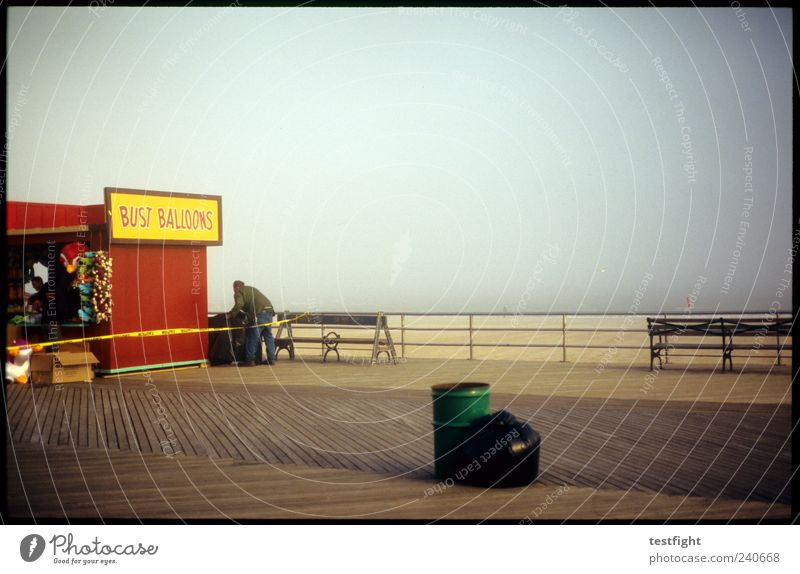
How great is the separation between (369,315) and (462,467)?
1189 centimetres

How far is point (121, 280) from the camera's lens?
16.1m

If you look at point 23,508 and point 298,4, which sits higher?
point 298,4

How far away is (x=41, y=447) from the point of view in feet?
29.5

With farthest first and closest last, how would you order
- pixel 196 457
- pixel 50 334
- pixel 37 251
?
1. pixel 37 251
2. pixel 50 334
3. pixel 196 457

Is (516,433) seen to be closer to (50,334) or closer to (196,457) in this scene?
(196,457)

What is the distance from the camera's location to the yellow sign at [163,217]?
15.9 meters

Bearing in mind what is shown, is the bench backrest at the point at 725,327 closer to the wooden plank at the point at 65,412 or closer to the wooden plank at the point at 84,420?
the wooden plank at the point at 84,420

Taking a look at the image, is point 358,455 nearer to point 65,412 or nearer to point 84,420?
point 84,420

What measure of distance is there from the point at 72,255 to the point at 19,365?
2.20 metres

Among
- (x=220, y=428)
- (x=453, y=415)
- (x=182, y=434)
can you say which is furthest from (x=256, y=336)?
(x=453, y=415)

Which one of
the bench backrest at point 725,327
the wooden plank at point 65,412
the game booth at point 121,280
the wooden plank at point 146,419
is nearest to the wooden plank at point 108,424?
the wooden plank at point 146,419

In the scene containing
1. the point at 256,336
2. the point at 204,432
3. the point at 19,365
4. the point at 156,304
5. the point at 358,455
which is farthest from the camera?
the point at 256,336
